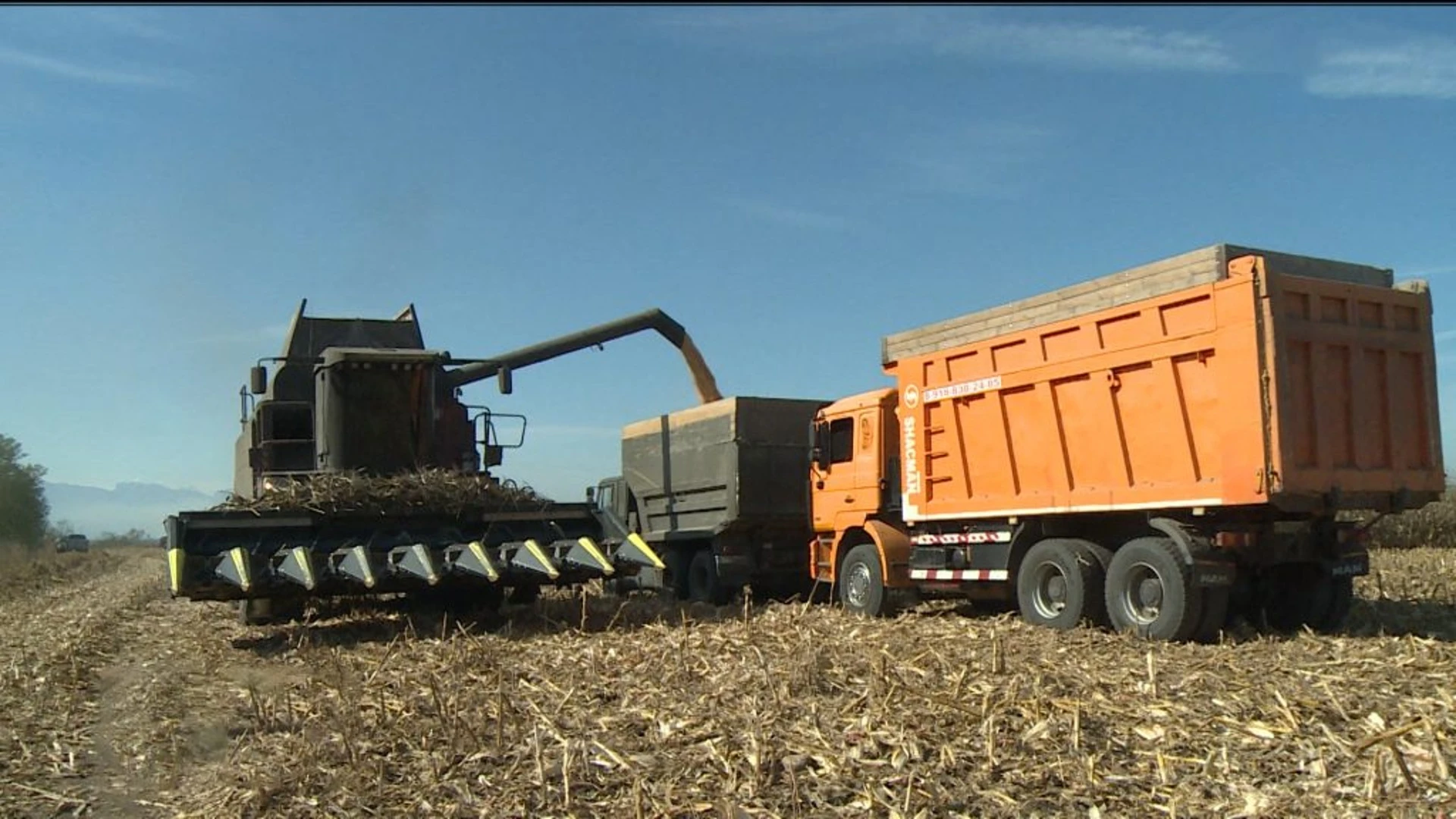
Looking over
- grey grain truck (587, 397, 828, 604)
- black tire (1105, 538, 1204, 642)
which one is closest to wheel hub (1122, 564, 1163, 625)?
black tire (1105, 538, 1204, 642)

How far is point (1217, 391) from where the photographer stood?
9.36 metres

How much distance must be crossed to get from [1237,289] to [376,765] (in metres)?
7.41

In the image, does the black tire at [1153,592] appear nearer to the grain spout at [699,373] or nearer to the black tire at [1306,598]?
the black tire at [1306,598]

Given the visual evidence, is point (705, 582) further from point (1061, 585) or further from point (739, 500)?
point (1061, 585)

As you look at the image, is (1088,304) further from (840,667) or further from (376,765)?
(376,765)

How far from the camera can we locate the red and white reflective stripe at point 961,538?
37.9 ft

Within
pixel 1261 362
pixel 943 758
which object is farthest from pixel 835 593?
pixel 943 758

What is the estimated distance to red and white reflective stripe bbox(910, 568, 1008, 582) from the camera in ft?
37.8

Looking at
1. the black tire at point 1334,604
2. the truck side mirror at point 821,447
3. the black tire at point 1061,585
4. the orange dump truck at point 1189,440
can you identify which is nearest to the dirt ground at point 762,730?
the black tire at point 1334,604

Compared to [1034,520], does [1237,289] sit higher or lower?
higher

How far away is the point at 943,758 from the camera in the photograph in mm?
5422

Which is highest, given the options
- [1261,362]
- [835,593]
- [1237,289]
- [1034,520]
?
[1237,289]

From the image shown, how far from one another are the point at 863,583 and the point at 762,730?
7811mm

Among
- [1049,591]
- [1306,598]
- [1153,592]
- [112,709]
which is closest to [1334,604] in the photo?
[1306,598]
